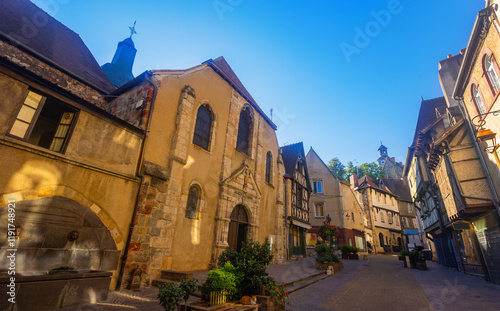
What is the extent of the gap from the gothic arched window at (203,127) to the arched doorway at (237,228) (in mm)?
3526

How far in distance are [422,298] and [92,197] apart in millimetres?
9292

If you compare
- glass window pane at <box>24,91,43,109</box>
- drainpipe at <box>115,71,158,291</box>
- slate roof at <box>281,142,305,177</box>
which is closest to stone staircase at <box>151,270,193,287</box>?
drainpipe at <box>115,71,158,291</box>

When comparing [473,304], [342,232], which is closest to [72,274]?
[473,304]

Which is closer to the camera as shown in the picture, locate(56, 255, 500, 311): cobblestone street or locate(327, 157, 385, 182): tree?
locate(56, 255, 500, 311): cobblestone street

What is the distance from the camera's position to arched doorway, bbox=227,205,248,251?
34.5ft

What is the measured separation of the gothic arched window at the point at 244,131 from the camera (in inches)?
502


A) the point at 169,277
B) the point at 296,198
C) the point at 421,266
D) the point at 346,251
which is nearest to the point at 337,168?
the point at 346,251

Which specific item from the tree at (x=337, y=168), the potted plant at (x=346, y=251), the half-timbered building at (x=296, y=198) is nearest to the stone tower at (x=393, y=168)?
the tree at (x=337, y=168)

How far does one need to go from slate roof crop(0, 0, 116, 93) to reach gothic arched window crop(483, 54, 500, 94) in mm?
14525

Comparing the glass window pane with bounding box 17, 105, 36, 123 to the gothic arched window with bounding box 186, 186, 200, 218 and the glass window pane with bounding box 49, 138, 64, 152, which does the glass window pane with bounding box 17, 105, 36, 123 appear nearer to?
the glass window pane with bounding box 49, 138, 64, 152

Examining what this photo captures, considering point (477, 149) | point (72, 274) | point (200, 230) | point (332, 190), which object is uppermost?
point (332, 190)

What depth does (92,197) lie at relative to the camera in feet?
18.5

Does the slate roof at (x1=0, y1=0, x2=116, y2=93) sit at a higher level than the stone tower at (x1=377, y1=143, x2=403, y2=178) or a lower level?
lower

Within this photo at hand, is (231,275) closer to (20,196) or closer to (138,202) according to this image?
(138,202)
